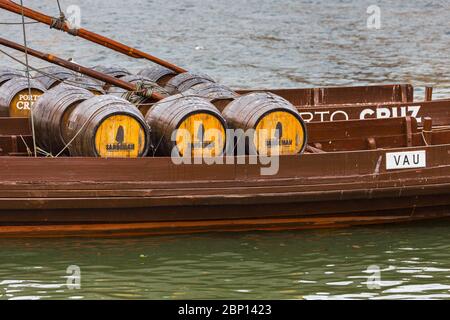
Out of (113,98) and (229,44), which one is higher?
(229,44)

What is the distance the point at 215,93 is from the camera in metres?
15.8

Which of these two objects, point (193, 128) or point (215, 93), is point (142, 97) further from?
point (193, 128)

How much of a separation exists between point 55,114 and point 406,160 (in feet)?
15.2

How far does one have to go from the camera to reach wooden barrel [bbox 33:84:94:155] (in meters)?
14.6

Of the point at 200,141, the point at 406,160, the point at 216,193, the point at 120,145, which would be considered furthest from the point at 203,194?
the point at 406,160

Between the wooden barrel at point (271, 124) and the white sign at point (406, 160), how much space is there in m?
1.14

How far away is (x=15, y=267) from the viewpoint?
13531 mm

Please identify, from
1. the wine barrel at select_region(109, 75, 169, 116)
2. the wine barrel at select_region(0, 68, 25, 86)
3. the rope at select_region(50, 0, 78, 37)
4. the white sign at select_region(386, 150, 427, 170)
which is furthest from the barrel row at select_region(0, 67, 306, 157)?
the wine barrel at select_region(0, 68, 25, 86)

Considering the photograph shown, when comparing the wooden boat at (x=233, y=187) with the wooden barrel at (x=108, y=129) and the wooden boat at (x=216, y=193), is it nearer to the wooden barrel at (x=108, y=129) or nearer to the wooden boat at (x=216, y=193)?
the wooden boat at (x=216, y=193)

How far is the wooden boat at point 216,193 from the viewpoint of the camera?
13797 millimetres
